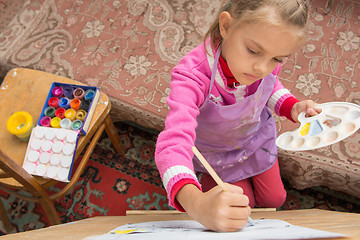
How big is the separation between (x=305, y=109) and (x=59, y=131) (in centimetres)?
89

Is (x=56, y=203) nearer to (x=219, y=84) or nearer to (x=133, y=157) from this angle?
(x=133, y=157)

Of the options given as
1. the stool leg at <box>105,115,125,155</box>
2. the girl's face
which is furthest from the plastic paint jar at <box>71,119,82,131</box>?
the girl's face

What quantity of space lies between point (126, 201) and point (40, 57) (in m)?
0.91

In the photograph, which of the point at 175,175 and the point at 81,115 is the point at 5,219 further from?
the point at 175,175

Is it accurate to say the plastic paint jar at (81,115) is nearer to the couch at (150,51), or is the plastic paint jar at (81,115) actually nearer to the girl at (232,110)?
the couch at (150,51)

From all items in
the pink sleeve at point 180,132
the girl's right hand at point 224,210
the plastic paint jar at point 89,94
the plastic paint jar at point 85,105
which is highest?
the plastic paint jar at point 89,94

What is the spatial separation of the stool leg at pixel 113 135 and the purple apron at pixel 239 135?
0.49 meters

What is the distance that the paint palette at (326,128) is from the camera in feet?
2.16

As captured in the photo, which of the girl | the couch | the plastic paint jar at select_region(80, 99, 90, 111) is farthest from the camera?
the couch

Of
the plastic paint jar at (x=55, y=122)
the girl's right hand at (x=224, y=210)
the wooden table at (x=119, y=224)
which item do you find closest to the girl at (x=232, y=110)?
the girl's right hand at (x=224, y=210)

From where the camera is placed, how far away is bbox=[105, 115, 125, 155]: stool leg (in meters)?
1.32

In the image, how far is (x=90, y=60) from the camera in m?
1.46

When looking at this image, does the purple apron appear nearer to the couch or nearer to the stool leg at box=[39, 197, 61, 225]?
the couch

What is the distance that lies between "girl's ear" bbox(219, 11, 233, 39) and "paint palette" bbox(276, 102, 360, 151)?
0.33m
